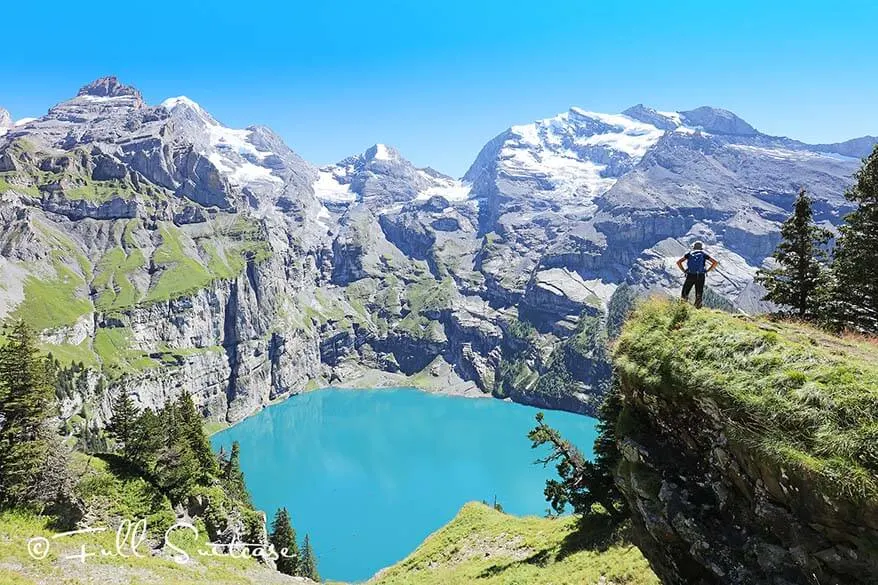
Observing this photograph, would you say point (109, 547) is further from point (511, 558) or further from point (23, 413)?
point (511, 558)

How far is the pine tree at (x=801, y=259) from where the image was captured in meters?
32.1

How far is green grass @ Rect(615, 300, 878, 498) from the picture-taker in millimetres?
8477

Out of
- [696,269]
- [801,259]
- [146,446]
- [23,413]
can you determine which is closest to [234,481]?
[146,446]

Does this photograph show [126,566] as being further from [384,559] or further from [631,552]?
[384,559]

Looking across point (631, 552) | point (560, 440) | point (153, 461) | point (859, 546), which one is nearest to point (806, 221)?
point (560, 440)

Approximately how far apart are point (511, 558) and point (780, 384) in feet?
81.4

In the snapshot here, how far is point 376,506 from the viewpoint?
544ft

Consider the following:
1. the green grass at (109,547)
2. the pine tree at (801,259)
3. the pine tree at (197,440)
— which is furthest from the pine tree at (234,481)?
the pine tree at (801,259)

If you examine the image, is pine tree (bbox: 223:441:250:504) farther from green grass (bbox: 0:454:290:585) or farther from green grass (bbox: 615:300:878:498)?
green grass (bbox: 615:300:878:498)

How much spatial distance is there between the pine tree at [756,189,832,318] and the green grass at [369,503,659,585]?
69.7 feet

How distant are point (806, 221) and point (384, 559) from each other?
124 metres

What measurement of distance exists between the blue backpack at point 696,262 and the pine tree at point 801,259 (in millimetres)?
15933

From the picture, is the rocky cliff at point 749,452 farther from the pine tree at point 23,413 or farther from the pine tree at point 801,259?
the pine tree at point 23,413

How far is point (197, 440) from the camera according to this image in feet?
192
